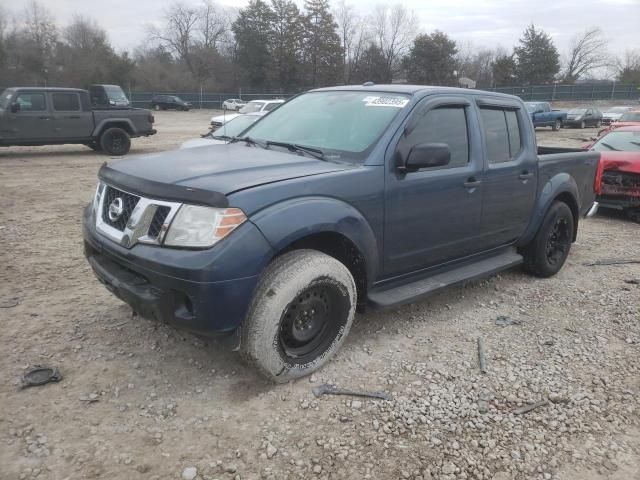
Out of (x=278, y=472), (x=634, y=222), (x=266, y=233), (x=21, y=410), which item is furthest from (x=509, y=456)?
(x=634, y=222)

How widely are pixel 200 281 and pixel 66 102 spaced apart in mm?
13032

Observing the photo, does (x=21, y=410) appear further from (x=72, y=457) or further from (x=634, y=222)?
(x=634, y=222)

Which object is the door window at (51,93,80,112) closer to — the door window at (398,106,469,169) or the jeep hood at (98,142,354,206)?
the jeep hood at (98,142,354,206)

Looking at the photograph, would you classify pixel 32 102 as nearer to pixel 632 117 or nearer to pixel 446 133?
pixel 446 133

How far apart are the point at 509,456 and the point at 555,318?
6.71ft

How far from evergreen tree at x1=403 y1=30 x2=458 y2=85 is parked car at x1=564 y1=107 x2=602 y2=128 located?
105 feet

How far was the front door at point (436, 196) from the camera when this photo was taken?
11.5 feet

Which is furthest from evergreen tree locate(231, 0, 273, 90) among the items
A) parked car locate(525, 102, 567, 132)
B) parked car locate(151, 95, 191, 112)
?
parked car locate(525, 102, 567, 132)

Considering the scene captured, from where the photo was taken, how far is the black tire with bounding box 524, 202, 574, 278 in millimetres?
5016

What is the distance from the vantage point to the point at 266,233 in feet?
9.09

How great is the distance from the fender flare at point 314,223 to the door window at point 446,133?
0.68m

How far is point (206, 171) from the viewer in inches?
119

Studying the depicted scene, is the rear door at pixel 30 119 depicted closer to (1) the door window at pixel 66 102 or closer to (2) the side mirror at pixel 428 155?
(1) the door window at pixel 66 102

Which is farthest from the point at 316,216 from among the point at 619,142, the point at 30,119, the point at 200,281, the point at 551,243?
the point at 30,119
